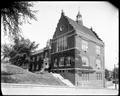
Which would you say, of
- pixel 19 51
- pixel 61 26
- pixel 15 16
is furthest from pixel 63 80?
pixel 15 16

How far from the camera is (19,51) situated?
4508mm

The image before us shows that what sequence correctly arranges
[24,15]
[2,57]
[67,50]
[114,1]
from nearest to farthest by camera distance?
[114,1], [24,15], [2,57], [67,50]

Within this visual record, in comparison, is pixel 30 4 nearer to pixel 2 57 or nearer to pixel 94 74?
pixel 2 57

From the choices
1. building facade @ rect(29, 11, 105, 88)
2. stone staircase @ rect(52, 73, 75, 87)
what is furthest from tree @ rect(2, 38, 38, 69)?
stone staircase @ rect(52, 73, 75, 87)

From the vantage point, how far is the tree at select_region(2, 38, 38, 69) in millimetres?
4031

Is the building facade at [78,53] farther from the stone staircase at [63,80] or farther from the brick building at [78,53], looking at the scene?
the stone staircase at [63,80]

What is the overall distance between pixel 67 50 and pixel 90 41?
1.40 metres

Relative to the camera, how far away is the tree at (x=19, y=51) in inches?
159

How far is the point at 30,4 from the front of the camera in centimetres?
344

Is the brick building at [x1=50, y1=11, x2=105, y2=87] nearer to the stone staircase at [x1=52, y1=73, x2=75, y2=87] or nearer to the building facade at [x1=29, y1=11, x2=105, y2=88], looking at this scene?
the building facade at [x1=29, y1=11, x2=105, y2=88]

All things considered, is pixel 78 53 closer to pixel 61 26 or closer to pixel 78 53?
pixel 78 53

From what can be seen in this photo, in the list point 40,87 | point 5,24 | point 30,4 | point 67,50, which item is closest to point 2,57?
point 5,24

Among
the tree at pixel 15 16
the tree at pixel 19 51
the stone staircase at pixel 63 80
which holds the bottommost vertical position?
the stone staircase at pixel 63 80

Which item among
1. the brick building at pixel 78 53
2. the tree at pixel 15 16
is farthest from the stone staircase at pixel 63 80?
the tree at pixel 15 16
